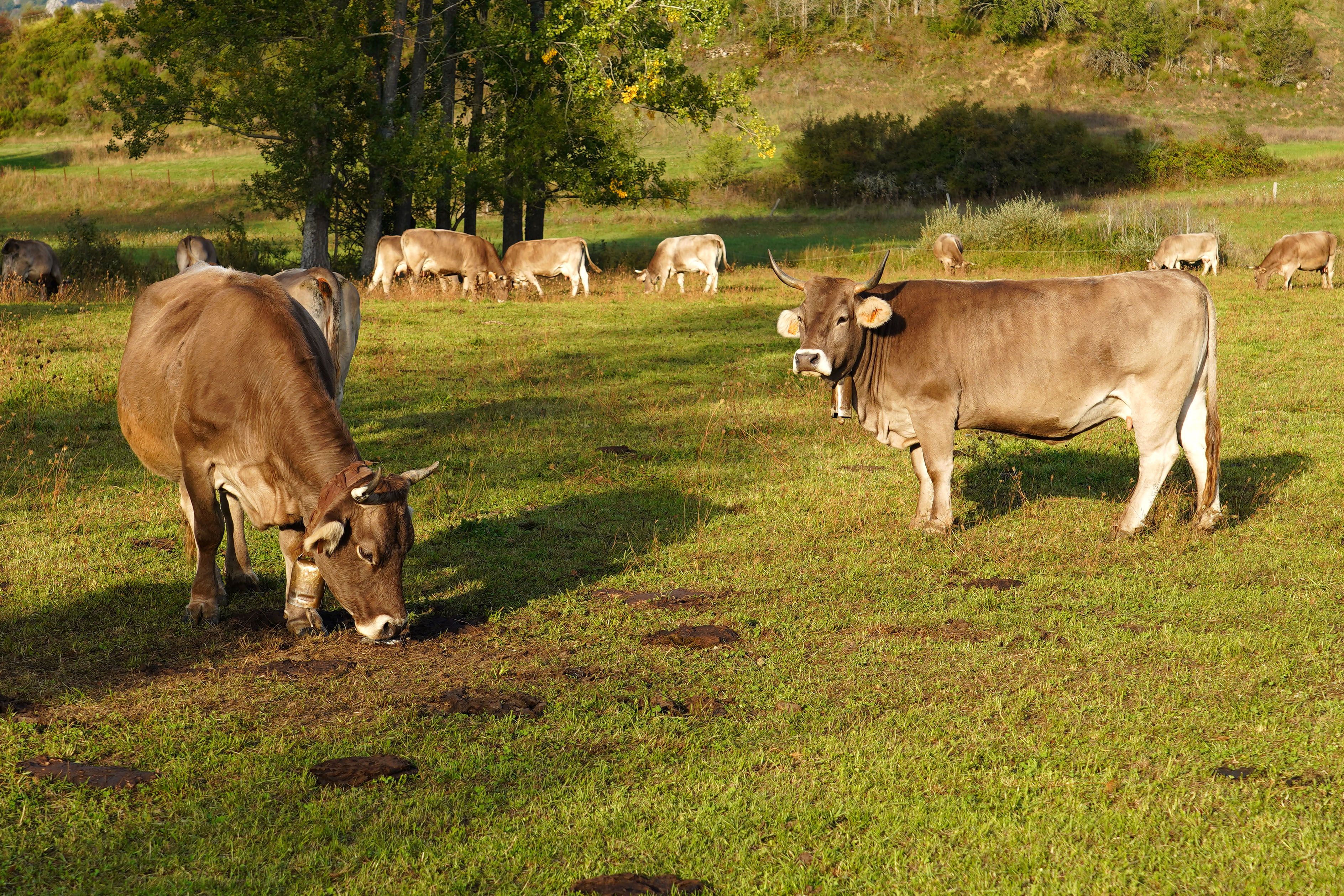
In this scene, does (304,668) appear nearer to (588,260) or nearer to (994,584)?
(994,584)

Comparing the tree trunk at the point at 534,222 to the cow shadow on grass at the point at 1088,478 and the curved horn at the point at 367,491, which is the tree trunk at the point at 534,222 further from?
the curved horn at the point at 367,491

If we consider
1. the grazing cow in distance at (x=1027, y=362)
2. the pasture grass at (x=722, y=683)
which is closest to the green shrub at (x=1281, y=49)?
the pasture grass at (x=722, y=683)

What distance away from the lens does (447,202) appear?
27375 millimetres

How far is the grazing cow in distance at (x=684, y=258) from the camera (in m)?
27.7

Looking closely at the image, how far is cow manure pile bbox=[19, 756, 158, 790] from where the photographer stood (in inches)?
178

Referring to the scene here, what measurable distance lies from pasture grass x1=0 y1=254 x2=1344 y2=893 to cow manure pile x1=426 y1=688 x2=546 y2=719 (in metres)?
0.10

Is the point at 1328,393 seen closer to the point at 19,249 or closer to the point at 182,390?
the point at 182,390

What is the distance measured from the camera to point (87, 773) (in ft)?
15.1

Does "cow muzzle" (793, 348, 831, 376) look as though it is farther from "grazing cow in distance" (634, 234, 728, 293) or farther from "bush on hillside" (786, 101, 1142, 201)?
"bush on hillside" (786, 101, 1142, 201)

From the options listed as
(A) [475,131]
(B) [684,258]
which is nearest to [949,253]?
(B) [684,258]

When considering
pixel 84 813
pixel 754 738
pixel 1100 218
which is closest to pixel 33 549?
pixel 84 813

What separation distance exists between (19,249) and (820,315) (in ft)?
64.1

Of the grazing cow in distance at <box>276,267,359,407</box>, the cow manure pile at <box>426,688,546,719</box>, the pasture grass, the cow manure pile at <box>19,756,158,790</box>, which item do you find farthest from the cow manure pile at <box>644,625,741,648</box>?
the grazing cow in distance at <box>276,267,359,407</box>

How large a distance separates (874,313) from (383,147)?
18.9 meters
